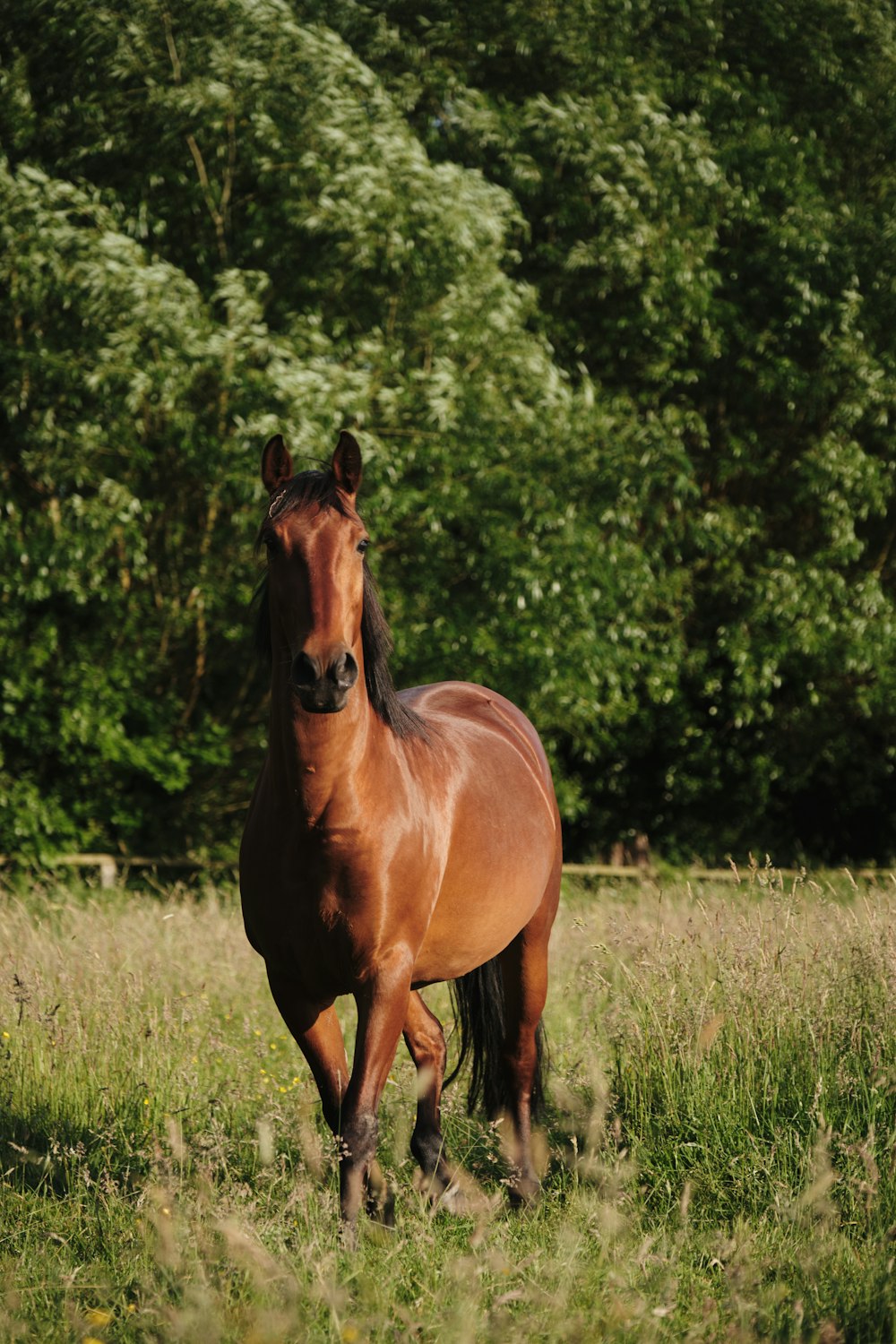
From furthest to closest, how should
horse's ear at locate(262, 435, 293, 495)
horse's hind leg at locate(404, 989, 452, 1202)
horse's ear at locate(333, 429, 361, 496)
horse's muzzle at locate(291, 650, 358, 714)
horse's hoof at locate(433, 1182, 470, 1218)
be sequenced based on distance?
horse's hind leg at locate(404, 989, 452, 1202)
horse's hoof at locate(433, 1182, 470, 1218)
horse's ear at locate(262, 435, 293, 495)
horse's ear at locate(333, 429, 361, 496)
horse's muzzle at locate(291, 650, 358, 714)

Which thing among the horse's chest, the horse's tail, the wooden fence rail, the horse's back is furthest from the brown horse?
the wooden fence rail

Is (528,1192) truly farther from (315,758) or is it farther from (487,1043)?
(315,758)

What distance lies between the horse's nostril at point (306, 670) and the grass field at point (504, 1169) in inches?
44.4

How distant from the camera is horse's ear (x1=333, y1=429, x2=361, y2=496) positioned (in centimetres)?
358

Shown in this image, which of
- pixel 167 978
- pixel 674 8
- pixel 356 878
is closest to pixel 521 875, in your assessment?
pixel 356 878

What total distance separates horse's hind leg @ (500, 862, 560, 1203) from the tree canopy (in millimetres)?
5980

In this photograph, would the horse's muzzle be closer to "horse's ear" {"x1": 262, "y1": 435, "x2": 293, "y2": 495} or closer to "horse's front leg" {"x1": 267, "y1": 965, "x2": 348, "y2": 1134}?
"horse's ear" {"x1": 262, "y1": 435, "x2": 293, "y2": 495}

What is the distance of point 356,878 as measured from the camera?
3535 millimetres

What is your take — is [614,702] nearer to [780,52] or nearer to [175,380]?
[175,380]

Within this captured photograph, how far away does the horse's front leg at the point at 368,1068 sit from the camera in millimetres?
3398

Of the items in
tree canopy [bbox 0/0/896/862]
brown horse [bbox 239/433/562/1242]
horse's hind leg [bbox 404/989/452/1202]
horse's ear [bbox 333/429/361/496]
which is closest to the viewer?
brown horse [bbox 239/433/562/1242]

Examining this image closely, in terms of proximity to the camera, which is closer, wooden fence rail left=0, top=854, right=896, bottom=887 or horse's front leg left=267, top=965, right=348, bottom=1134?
horse's front leg left=267, top=965, right=348, bottom=1134

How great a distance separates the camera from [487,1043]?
4949 millimetres

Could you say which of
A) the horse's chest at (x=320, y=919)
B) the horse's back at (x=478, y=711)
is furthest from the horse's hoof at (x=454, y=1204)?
the horse's back at (x=478, y=711)
